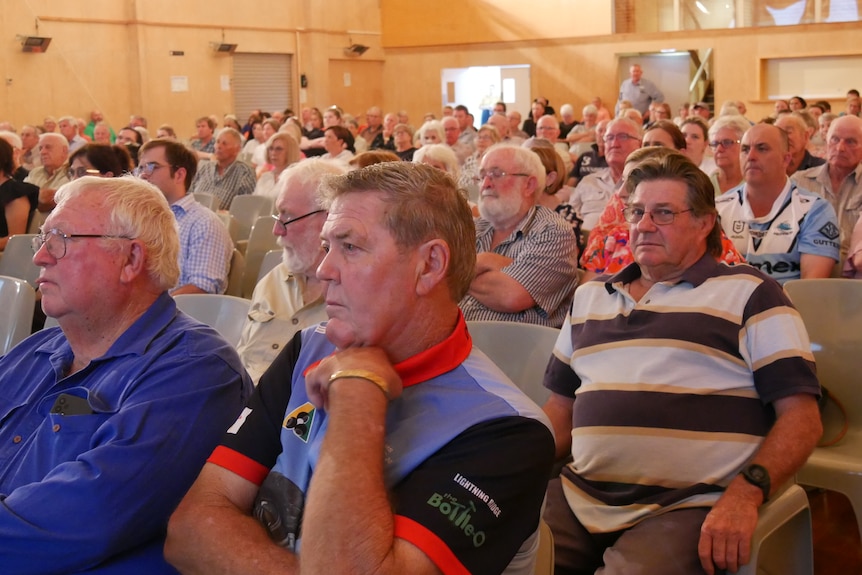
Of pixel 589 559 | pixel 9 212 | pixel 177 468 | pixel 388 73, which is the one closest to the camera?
pixel 177 468

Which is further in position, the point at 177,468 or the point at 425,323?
the point at 177,468

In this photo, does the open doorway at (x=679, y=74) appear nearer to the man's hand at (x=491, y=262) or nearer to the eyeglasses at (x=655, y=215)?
the man's hand at (x=491, y=262)

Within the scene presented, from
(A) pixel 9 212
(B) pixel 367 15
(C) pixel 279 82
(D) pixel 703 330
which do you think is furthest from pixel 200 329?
(B) pixel 367 15

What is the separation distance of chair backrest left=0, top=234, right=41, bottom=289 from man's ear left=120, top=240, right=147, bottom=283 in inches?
101

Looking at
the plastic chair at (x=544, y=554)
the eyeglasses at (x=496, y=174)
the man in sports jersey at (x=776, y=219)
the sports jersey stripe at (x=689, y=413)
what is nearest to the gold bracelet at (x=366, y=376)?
the plastic chair at (x=544, y=554)

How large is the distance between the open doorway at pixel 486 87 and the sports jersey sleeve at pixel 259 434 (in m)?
16.4

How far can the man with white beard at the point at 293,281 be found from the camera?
2.70 meters

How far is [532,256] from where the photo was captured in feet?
10.3

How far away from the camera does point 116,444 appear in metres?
1.70

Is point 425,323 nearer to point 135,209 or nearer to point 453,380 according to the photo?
point 453,380

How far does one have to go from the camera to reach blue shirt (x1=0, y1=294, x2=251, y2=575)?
1652 millimetres

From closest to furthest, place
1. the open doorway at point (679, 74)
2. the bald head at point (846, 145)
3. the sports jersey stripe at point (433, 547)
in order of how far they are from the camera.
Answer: the sports jersey stripe at point (433, 547) → the bald head at point (846, 145) → the open doorway at point (679, 74)

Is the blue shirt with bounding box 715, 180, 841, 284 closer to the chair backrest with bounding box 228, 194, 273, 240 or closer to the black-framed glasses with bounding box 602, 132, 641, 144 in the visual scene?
the black-framed glasses with bounding box 602, 132, 641, 144

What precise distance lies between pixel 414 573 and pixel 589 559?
98 centimetres
